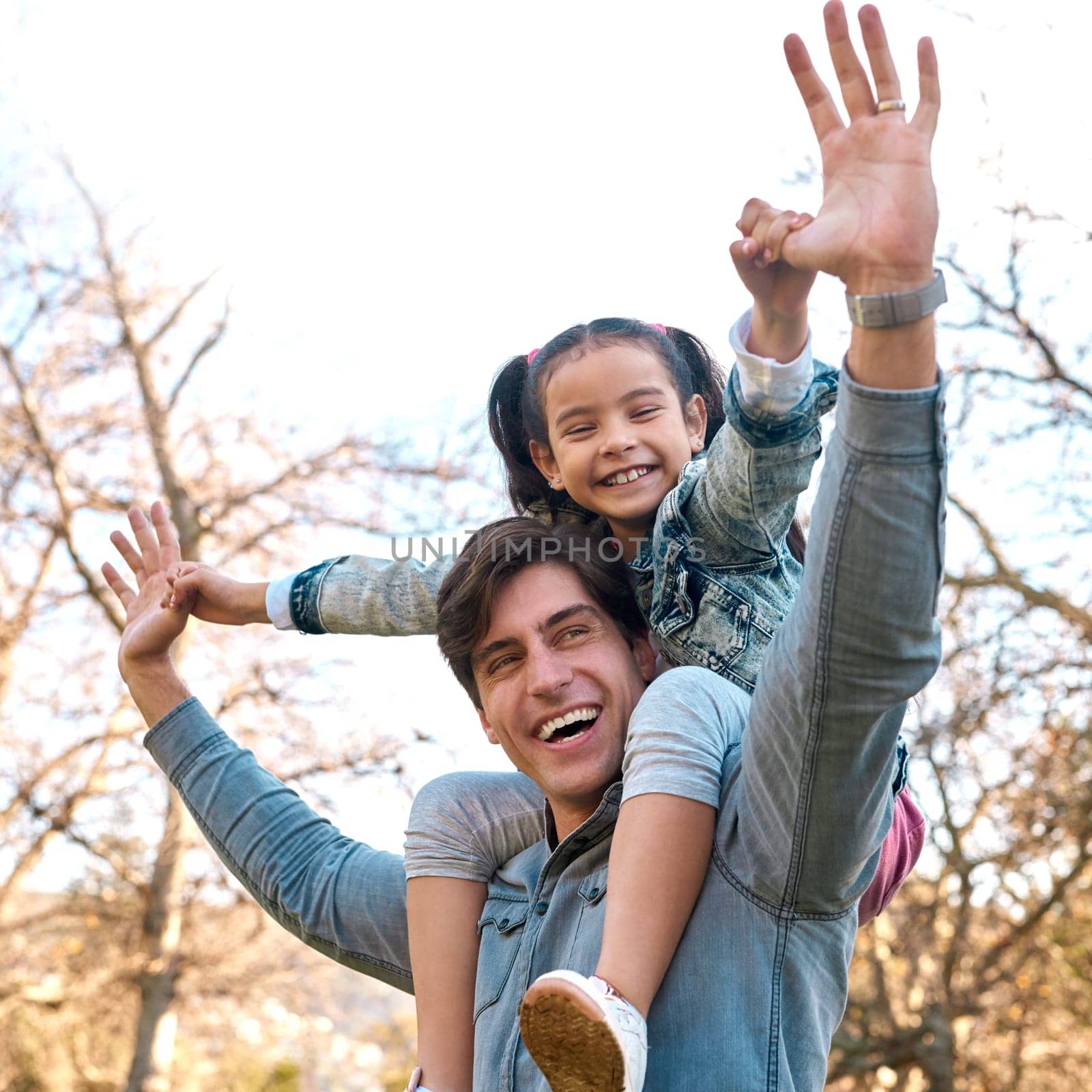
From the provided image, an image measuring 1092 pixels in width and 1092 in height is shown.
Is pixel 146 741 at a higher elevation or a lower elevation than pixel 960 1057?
lower

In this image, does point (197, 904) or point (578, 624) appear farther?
point (197, 904)

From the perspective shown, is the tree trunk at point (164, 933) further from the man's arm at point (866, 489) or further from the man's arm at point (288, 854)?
the man's arm at point (866, 489)

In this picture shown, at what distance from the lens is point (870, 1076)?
30.5 ft

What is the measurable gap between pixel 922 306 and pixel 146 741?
6.83 ft

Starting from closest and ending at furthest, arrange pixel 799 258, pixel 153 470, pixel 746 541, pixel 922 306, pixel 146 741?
1. pixel 922 306
2. pixel 799 258
3. pixel 746 541
4. pixel 146 741
5. pixel 153 470

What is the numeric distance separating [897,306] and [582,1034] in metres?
0.95

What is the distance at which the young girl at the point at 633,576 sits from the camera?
65.8 inches

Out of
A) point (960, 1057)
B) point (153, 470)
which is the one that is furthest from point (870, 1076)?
point (153, 470)

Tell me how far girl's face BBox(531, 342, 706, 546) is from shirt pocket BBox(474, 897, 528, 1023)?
724 millimetres

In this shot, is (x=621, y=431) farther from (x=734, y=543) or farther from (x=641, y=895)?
(x=641, y=895)

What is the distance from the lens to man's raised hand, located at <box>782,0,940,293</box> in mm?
1325

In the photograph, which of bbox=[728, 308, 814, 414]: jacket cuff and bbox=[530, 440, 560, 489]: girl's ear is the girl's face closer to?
bbox=[530, 440, 560, 489]: girl's ear

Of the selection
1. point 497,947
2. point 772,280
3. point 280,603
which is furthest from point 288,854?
point 772,280

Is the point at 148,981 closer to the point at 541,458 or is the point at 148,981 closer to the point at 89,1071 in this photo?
the point at 89,1071
